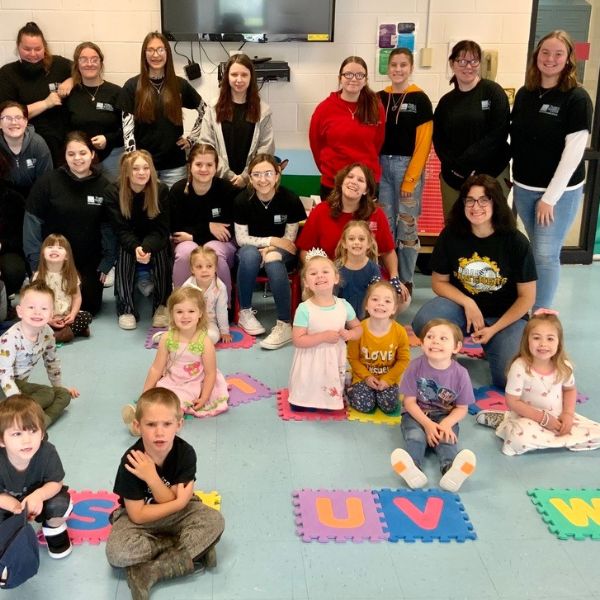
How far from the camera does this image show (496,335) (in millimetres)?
3762

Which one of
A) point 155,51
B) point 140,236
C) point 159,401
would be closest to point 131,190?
point 140,236

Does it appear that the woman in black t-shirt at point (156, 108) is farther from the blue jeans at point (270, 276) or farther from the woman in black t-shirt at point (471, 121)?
the woman in black t-shirt at point (471, 121)

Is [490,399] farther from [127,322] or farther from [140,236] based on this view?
[140,236]

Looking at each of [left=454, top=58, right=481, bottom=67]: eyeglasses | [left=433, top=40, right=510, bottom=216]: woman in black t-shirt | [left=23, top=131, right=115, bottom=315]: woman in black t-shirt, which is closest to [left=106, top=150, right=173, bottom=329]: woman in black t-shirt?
[left=23, top=131, right=115, bottom=315]: woman in black t-shirt

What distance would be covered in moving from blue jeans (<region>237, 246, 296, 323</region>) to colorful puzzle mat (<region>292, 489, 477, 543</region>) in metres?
1.63

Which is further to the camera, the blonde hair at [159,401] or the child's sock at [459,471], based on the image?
the child's sock at [459,471]

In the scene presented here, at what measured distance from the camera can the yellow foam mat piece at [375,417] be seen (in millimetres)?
3389

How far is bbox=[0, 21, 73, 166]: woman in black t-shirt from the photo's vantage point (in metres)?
4.94

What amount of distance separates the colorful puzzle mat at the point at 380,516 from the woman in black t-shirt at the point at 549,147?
1.77m

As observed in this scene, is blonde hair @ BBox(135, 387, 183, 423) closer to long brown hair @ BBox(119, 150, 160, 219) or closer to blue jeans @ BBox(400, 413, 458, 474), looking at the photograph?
blue jeans @ BBox(400, 413, 458, 474)

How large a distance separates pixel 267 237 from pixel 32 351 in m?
1.63

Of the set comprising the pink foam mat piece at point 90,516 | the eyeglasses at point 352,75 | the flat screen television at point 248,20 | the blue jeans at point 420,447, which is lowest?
the pink foam mat piece at point 90,516

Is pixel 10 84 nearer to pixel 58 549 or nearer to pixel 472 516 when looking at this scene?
pixel 58 549

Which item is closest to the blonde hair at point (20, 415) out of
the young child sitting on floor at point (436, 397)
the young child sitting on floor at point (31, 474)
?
the young child sitting on floor at point (31, 474)
